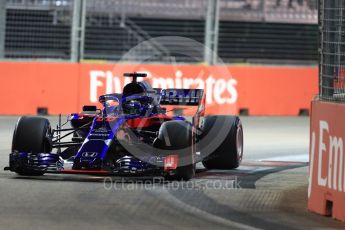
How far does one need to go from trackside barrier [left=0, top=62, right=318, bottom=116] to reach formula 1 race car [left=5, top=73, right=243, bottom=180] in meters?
8.57

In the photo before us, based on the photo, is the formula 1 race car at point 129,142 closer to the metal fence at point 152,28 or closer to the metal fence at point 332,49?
the metal fence at point 332,49

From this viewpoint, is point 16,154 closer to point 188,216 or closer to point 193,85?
point 188,216

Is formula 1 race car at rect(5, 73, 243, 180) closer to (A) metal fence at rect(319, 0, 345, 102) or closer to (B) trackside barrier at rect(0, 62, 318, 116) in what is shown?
(A) metal fence at rect(319, 0, 345, 102)

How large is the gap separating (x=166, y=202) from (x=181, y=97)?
3445 mm

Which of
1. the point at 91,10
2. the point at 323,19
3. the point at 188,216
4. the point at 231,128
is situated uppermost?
the point at 91,10

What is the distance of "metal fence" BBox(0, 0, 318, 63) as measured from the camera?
21484 millimetres

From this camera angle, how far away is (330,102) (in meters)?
9.04

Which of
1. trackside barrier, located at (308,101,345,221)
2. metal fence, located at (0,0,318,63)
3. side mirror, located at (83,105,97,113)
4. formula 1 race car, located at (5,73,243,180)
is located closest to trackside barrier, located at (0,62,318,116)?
metal fence, located at (0,0,318,63)

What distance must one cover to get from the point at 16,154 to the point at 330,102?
157 inches

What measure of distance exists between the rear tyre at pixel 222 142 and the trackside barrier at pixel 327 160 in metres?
3.08

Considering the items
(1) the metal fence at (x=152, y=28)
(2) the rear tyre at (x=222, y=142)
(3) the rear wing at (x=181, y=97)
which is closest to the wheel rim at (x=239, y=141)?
(2) the rear tyre at (x=222, y=142)

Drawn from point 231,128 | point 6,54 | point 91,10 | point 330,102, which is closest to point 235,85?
point 91,10

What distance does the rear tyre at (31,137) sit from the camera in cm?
1112

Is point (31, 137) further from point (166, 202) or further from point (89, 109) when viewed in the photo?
point (166, 202)
